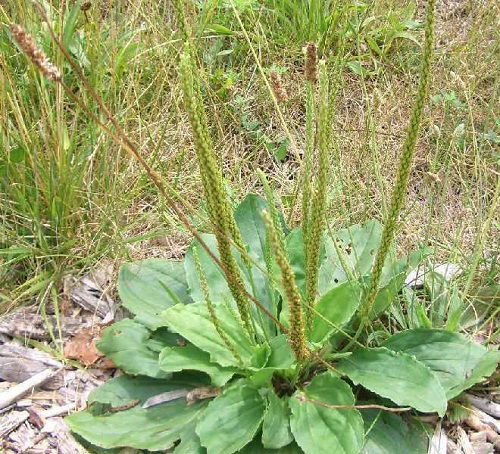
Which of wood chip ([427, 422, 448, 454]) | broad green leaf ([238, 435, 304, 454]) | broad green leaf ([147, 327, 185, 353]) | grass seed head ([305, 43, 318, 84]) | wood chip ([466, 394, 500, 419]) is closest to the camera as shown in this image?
grass seed head ([305, 43, 318, 84])

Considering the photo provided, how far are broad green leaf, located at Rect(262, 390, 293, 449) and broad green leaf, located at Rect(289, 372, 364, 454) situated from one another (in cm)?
4

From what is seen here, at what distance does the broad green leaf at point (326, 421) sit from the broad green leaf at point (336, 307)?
18 centimetres

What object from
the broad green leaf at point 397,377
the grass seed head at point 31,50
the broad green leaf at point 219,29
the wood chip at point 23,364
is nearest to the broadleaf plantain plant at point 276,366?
the broad green leaf at point 397,377

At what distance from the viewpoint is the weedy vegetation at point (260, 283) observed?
189cm

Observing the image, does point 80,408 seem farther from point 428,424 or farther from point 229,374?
point 428,424

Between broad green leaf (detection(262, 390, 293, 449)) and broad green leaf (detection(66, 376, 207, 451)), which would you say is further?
broad green leaf (detection(66, 376, 207, 451))

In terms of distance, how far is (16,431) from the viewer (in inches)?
94.9

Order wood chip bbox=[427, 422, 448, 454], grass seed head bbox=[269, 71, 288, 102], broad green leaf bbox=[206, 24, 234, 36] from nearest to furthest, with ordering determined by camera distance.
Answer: grass seed head bbox=[269, 71, 288, 102] → wood chip bbox=[427, 422, 448, 454] → broad green leaf bbox=[206, 24, 234, 36]

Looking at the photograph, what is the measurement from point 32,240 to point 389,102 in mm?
2057

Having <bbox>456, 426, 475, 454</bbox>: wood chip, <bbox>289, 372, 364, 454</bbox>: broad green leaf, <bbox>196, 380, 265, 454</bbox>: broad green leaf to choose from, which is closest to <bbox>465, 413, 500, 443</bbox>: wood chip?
<bbox>456, 426, 475, 454</bbox>: wood chip

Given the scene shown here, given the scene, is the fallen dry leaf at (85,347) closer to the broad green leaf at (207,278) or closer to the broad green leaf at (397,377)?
the broad green leaf at (207,278)

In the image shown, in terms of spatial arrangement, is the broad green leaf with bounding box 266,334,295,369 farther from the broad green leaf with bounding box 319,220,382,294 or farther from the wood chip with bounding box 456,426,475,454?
the wood chip with bounding box 456,426,475,454

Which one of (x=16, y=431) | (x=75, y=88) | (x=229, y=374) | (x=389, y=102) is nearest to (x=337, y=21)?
(x=389, y=102)

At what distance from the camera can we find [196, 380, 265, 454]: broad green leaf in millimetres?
2082
